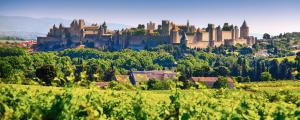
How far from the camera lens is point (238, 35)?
13300 centimetres

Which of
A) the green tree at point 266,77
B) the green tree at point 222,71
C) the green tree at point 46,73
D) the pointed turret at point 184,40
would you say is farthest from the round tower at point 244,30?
the green tree at point 46,73

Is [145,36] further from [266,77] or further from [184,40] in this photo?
[266,77]

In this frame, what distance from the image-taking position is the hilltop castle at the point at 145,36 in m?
121

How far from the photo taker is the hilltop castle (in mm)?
120688

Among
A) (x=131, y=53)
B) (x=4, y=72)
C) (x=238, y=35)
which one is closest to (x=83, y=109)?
(x=4, y=72)

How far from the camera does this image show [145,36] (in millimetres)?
126062

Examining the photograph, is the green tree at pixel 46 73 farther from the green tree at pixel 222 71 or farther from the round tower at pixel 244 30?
the round tower at pixel 244 30

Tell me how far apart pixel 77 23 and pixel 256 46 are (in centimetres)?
5112

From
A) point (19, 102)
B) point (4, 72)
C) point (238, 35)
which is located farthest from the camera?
point (238, 35)

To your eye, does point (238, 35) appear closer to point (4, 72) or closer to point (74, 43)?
point (74, 43)

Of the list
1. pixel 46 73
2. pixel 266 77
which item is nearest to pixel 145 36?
pixel 266 77

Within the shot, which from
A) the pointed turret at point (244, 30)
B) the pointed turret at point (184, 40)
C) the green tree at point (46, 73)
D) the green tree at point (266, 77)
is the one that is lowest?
the green tree at point (266, 77)

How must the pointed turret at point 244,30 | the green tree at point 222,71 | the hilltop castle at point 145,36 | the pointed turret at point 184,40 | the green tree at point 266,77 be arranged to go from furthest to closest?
the pointed turret at point 244,30, the hilltop castle at point 145,36, the pointed turret at point 184,40, the green tree at point 222,71, the green tree at point 266,77

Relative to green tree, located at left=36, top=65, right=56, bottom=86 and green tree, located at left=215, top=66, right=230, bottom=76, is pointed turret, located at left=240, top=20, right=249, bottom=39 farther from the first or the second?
green tree, located at left=36, top=65, right=56, bottom=86
